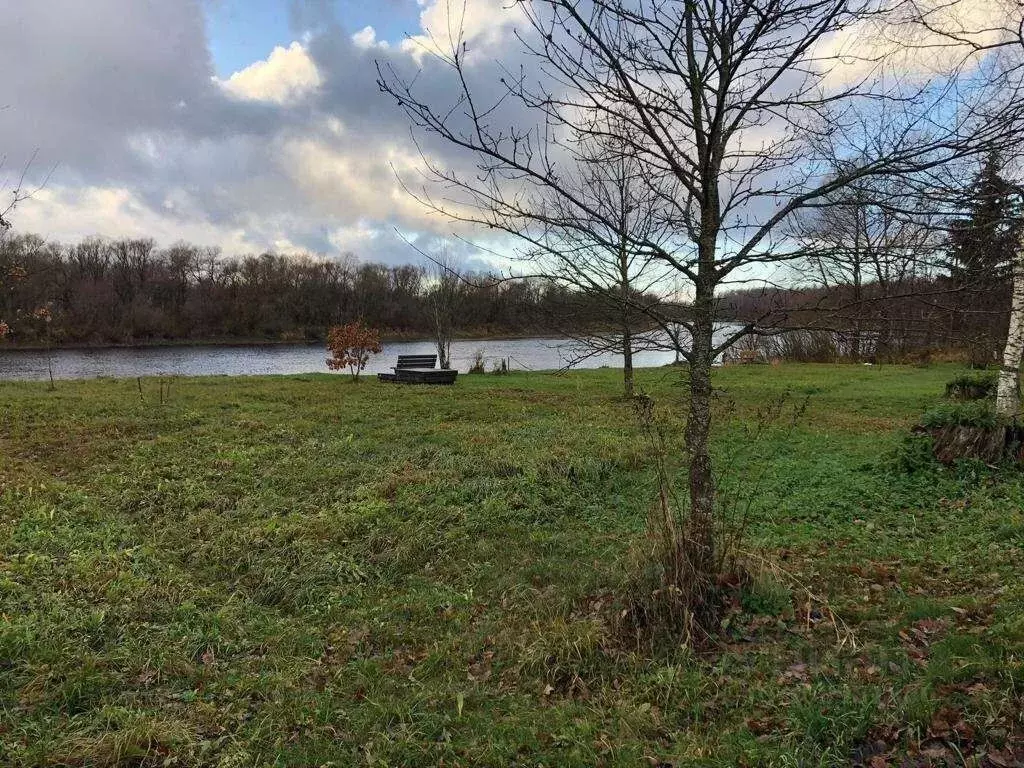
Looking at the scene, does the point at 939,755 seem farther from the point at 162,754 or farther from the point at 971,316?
the point at 162,754

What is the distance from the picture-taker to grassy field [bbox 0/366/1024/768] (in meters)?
2.90

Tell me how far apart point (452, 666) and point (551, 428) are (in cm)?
682

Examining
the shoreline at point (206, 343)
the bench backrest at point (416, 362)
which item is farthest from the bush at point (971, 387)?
the shoreline at point (206, 343)

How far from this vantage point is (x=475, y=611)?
14.8 ft

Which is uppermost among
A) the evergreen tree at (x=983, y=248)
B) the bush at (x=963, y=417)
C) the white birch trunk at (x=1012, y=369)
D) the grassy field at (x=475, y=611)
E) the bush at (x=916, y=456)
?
the evergreen tree at (x=983, y=248)

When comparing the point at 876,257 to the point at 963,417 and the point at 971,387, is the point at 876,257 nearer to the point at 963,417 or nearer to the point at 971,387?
the point at 963,417

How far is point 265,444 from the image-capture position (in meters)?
9.41

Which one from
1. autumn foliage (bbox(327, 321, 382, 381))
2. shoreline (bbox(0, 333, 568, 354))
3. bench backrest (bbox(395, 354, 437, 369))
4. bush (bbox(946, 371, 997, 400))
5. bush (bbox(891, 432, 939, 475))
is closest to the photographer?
bush (bbox(891, 432, 939, 475))

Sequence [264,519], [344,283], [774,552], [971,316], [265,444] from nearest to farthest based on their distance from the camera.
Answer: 1. [971,316]
2. [774,552]
3. [264,519]
4. [265,444]
5. [344,283]

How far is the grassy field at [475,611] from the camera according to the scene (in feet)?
9.50

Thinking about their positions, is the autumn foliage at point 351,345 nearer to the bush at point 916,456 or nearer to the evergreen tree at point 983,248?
the bush at point 916,456

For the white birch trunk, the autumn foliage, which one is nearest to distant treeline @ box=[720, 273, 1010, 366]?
the white birch trunk

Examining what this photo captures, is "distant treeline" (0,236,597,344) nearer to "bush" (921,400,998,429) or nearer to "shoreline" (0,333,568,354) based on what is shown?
"shoreline" (0,333,568,354)

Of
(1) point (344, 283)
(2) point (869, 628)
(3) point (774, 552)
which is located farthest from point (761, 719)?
(1) point (344, 283)
